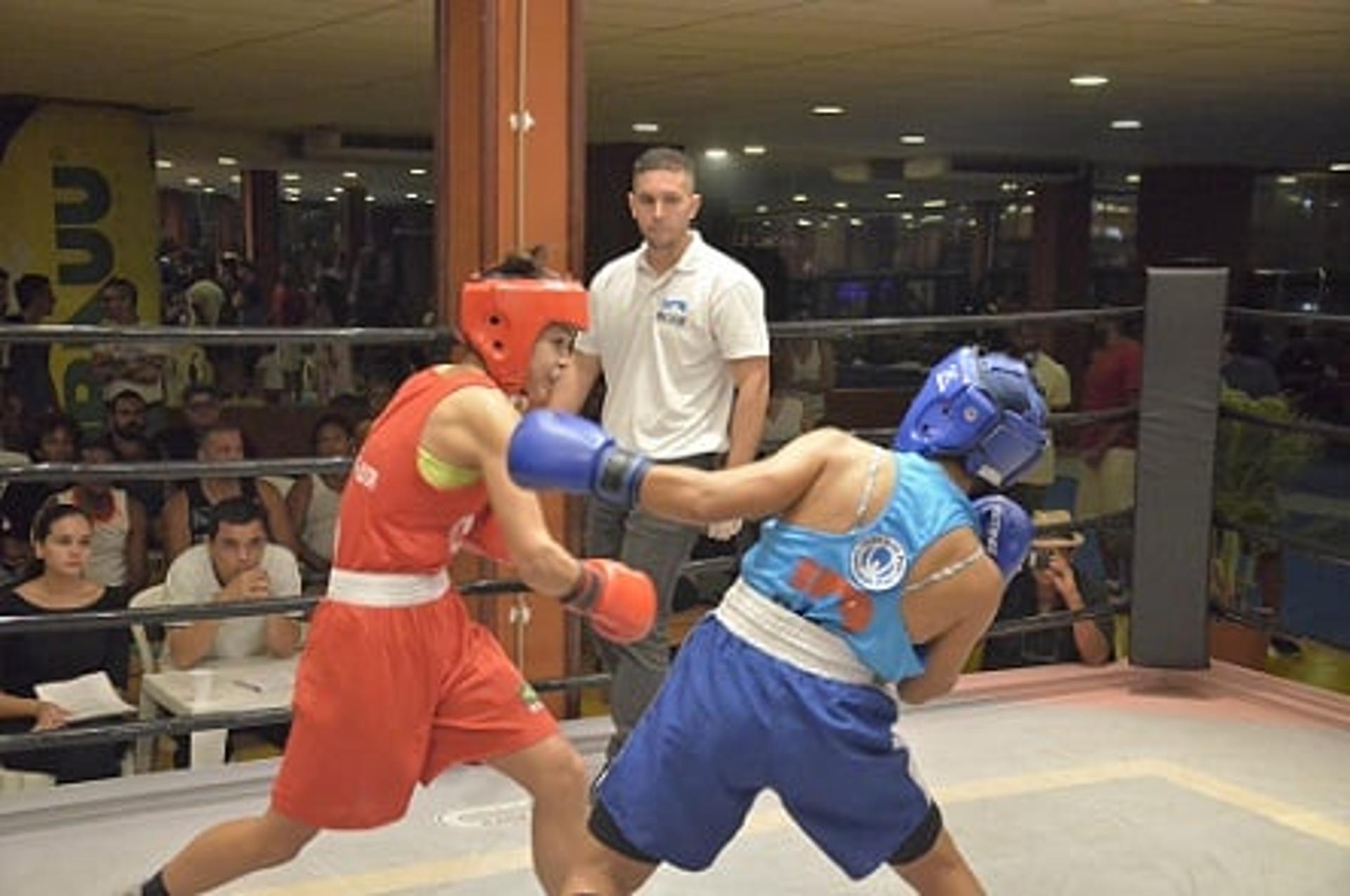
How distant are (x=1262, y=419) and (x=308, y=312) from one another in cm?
1193

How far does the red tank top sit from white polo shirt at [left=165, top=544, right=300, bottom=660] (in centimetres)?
201

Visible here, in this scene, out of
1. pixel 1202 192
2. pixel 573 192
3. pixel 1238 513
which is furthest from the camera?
pixel 1202 192

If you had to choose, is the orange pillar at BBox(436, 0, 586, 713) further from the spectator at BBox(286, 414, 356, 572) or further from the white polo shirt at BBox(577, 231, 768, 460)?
the spectator at BBox(286, 414, 356, 572)

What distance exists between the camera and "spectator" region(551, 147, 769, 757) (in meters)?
3.56

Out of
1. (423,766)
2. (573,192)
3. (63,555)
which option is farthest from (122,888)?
(573,192)

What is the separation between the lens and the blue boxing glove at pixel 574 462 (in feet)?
6.63

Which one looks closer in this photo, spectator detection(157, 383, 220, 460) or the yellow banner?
spectator detection(157, 383, 220, 460)

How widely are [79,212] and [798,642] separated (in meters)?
10.4

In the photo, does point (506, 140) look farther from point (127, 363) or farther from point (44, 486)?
point (127, 363)

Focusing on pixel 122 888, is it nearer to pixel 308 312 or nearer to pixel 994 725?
pixel 994 725

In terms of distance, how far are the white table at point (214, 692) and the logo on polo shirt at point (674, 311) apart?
1225mm

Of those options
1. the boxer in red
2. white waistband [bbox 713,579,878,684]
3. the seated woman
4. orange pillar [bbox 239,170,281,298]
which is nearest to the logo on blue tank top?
white waistband [bbox 713,579,878,684]

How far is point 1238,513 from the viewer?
16.9ft

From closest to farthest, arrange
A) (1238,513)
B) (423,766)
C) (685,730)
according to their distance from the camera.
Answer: (685,730) → (423,766) → (1238,513)
